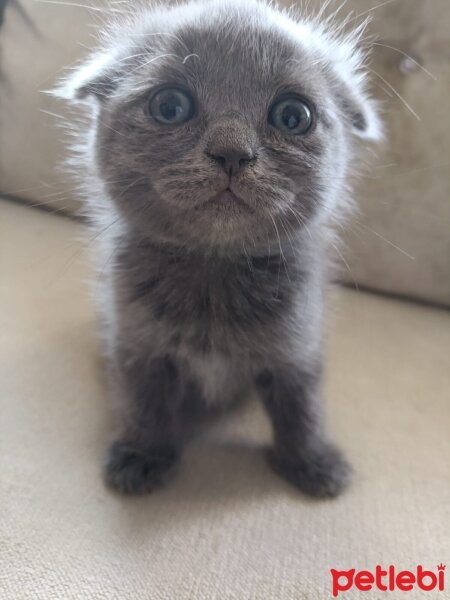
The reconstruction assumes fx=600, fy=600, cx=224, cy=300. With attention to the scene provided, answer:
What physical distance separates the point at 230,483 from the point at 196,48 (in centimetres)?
54

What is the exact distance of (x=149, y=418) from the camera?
826 mm

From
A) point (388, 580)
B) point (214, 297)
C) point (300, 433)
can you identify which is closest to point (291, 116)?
point (214, 297)

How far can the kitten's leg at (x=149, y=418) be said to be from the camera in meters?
0.81

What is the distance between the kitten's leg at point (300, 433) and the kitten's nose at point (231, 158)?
0.31 metres

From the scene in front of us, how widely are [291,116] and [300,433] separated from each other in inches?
16.5

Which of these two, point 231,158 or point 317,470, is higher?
point 231,158

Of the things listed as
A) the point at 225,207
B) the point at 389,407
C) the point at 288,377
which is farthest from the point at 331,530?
the point at 225,207

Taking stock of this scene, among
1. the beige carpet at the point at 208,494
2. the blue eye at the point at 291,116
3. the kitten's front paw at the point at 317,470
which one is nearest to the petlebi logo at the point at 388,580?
the beige carpet at the point at 208,494

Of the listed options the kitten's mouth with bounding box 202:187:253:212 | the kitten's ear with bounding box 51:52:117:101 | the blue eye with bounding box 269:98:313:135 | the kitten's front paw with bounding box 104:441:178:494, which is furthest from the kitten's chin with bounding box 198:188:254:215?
the kitten's front paw with bounding box 104:441:178:494

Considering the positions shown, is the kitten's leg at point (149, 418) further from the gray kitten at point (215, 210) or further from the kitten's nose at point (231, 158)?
the kitten's nose at point (231, 158)

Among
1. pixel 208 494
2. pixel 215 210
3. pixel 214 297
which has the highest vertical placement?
pixel 215 210

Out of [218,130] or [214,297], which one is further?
[214,297]

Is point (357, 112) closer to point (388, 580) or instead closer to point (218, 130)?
point (218, 130)

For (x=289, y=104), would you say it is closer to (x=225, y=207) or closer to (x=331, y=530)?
(x=225, y=207)
